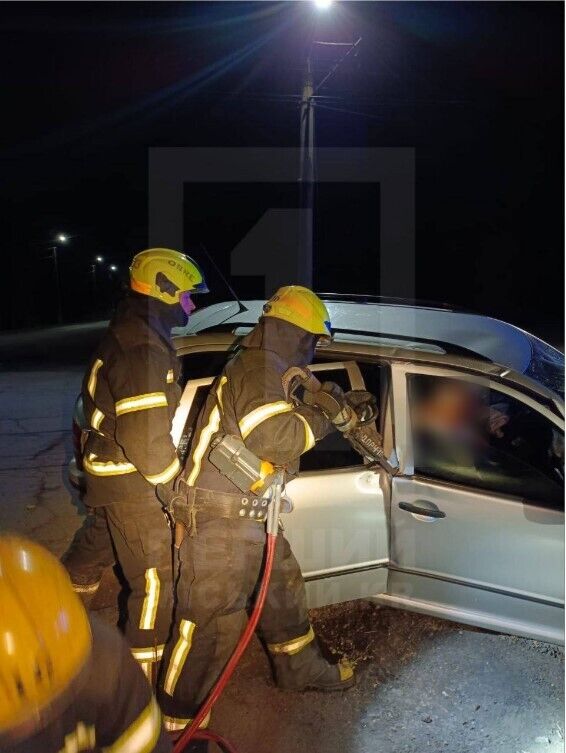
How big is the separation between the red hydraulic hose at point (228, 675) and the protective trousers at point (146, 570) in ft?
1.39

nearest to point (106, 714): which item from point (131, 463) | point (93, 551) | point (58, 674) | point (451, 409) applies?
point (58, 674)

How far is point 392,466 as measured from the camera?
316 cm

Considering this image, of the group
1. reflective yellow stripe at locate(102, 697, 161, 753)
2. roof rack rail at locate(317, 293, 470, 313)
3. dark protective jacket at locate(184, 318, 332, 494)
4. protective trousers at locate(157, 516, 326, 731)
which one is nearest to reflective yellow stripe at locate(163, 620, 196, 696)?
protective trousers at locate(157, 516, 326, 731)

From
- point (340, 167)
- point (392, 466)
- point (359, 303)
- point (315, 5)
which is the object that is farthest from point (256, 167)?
point (392, 466)

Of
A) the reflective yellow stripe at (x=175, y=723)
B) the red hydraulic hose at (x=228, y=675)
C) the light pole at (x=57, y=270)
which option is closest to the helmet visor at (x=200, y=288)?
the red hydraulic hose at (x=228, y=675)

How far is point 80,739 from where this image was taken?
4.30ft

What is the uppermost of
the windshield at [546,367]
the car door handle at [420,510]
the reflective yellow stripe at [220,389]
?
the windshield at [546,367]

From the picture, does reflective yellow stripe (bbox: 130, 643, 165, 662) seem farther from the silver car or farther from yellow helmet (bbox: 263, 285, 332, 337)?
yellow helmet (bbox: 263, 285, 332, 337)

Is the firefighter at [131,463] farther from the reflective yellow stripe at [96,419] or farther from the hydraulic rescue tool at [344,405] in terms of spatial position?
the hydraulic rescue tool at [344,405]

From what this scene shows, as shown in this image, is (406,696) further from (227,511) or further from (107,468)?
(107,468)

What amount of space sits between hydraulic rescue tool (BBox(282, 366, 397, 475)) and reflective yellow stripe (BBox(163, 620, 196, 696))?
1084 mm

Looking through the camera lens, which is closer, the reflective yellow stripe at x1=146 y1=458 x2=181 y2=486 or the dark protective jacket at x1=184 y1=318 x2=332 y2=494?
the dark protective jacket at x1=184 y1=318 x2=332 y2=494

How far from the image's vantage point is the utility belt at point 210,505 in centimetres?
285

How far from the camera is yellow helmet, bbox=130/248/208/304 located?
10.1 feet
